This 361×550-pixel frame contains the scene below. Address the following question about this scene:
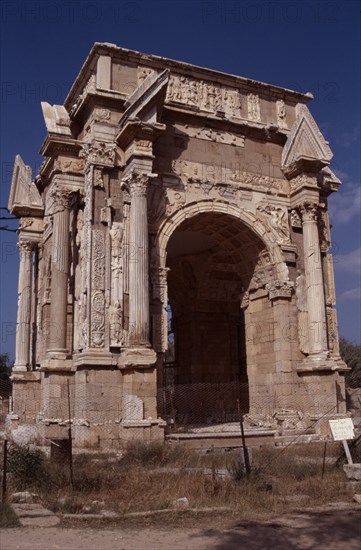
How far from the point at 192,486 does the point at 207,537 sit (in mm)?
2110

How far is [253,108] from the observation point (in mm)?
17672

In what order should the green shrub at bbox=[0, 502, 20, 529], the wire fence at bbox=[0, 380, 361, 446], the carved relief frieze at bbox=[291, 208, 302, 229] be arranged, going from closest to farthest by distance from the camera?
1. the green shrub at bbox=[0, 502, 20, 529]
2. the wire fence at bbox=[0, 380, 361, 446]
3. the carved relief frieze at bbox=[291, 208, 302, 229]

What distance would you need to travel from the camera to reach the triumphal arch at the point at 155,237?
45.9 feet

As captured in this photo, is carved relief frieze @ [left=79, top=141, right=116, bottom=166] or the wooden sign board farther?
carved relief frieze @ [left=79, top=141, right=116, bottom=166]

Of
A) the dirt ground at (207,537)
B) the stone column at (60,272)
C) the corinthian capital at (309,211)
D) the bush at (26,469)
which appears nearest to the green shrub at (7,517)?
the dirt ground at (207,537)

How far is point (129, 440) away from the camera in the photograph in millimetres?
12938

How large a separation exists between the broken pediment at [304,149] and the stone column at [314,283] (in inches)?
47.1

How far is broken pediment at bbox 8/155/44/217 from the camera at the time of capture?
19750 millimetres

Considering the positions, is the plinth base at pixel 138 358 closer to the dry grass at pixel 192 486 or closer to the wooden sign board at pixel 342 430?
the dry grass at pixel 192 486

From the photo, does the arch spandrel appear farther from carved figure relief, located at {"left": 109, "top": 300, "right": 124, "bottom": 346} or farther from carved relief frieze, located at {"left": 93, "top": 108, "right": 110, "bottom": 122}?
carved relief frieze, located at {"left": 93, "top": 108, "right": 110, "bottom": 122}

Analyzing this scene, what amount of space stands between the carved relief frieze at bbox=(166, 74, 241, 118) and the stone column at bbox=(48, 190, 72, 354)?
159 inches

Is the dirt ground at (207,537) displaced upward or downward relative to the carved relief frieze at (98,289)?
downward

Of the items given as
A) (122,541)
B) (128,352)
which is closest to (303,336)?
(128,352)

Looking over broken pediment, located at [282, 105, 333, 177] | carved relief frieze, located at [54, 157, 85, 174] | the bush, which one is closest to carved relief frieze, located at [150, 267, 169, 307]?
carved relief frieze, located at [54, 157, 85, 174]
